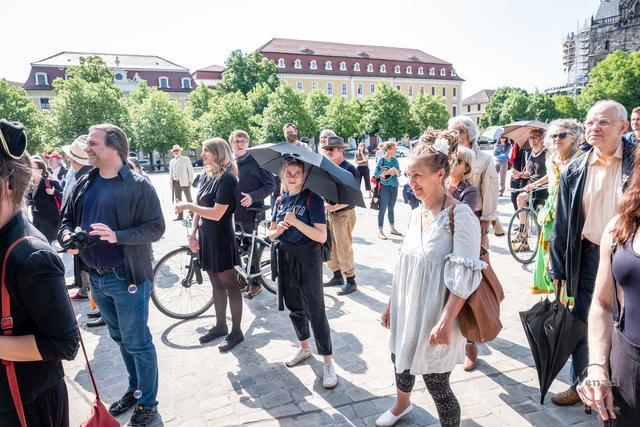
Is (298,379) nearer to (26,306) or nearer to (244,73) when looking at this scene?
(26,306)

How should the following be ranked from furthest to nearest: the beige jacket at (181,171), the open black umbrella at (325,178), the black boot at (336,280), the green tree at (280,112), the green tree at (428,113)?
1. the green tree at (428,113)
2. the green tree at (280,112)
3. the beige jacket at (181,171)
4. the black boot at (336,280)
5. the open black umbrella at (325,178)

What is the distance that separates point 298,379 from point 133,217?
2022 mm

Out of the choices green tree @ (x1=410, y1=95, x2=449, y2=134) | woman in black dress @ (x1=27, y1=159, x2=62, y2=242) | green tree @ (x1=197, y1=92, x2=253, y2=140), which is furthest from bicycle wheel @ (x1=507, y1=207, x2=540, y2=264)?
green tree @ (x1=410, y1=95, x2=449, y2=134)

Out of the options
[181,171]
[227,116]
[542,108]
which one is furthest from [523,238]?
[542,108]

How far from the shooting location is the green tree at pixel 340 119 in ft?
187

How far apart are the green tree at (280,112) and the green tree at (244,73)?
8926 mm

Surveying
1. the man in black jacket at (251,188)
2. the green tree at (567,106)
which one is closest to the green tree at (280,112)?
the green tree at (567,106)

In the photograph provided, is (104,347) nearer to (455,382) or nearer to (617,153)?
(455,382)

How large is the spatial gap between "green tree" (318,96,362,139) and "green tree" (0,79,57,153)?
32.2 m

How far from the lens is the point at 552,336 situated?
3031mm

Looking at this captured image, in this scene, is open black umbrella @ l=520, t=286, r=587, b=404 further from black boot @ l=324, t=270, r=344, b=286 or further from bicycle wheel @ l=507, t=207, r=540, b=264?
bicycle wheel @ l=507, t=207, r=540, b=264

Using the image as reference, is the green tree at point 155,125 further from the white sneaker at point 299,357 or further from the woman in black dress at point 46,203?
the white sneaker at point 299,357

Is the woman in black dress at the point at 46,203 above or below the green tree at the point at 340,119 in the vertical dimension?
below

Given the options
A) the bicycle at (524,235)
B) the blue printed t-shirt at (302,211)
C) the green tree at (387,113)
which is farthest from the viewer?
the green tree at (387,113)
